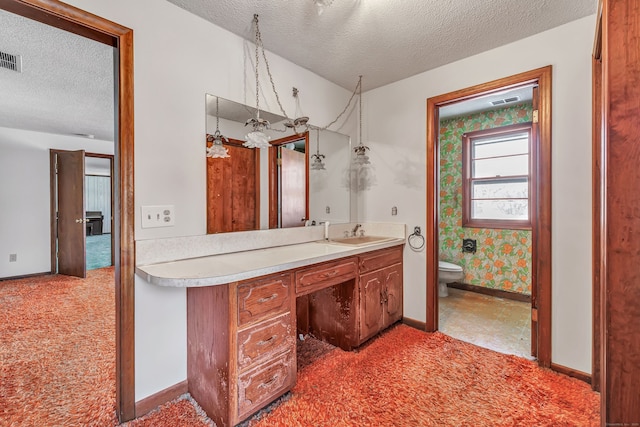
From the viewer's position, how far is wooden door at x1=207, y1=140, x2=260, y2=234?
6.08ft

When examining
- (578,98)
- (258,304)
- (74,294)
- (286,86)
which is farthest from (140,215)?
(74,294)

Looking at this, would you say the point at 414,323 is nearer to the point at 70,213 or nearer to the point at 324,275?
the point at 324,275

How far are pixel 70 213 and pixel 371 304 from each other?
15.9ft

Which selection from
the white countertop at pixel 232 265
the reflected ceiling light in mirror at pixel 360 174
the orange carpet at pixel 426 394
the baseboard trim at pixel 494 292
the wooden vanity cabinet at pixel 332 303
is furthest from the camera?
the baseboard trim at pixel 494 292

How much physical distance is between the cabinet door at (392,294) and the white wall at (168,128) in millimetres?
1574

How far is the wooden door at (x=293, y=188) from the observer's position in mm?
2352

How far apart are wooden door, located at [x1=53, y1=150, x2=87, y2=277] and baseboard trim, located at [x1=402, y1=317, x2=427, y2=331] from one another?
4692 mm

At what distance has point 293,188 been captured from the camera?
243 centimetres

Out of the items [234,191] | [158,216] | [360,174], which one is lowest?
[158,216]

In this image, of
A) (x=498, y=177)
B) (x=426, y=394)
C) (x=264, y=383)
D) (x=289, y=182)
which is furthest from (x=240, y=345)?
(x=498, y=177)

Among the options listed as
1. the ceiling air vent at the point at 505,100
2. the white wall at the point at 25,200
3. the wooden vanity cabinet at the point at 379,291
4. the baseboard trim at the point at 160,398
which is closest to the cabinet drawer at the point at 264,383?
the baseboard trim at the point at 160,398

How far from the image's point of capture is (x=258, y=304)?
149 centimetres

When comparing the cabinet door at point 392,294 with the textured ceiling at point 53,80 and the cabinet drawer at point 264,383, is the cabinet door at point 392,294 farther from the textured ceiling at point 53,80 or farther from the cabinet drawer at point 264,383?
the textured ceiling at point 53,80

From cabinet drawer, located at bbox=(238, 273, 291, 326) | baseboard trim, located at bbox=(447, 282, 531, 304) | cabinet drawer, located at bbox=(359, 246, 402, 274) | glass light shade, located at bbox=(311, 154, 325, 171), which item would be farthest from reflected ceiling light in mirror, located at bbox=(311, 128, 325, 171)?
baseboard trim, located at bbox=(447, 282, 531, 304)
